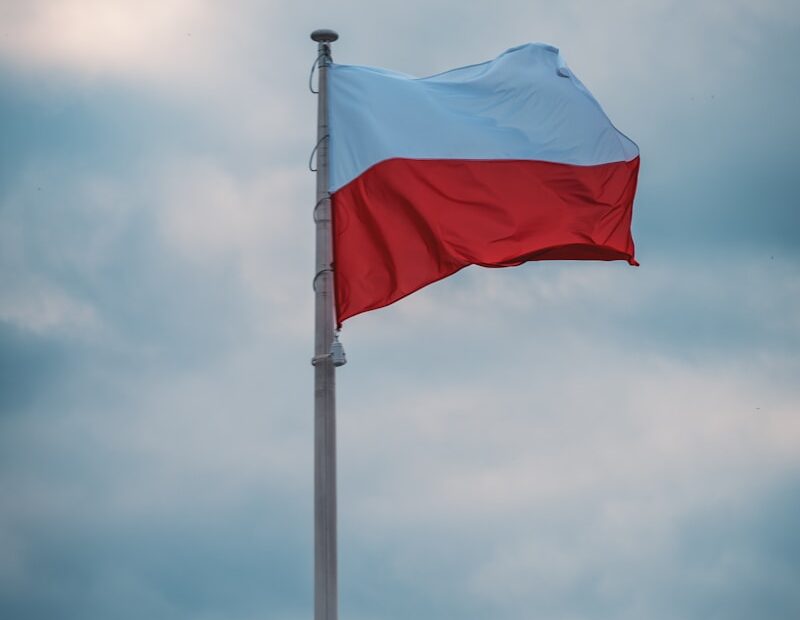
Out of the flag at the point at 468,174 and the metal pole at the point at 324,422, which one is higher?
the flag at the point at 468,174

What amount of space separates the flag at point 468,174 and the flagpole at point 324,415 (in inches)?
11.4

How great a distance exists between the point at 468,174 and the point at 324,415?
17.3 ft

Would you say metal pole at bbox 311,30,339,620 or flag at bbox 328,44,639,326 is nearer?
metal pole at bbox 311,30,339,620

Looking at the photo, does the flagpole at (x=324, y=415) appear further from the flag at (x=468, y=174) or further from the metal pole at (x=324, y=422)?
the flag at (x=468, y=174)

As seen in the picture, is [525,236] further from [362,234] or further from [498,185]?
[362,234]

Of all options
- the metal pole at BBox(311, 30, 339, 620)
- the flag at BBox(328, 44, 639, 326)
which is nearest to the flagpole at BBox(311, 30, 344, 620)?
the metal pole at BBox(311, 30, 339, 620)

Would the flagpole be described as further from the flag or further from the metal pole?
the flag

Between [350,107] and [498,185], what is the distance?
2.79m

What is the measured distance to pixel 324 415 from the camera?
71.7ft

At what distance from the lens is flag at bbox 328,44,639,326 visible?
77.1ft

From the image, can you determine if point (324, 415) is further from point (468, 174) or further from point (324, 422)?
point (468, 174)

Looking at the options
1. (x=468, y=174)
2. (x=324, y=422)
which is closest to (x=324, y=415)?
(x=324, y=422)

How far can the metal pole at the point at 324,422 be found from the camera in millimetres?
21359

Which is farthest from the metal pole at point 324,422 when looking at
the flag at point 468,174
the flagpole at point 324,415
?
the flag at point 468,174
